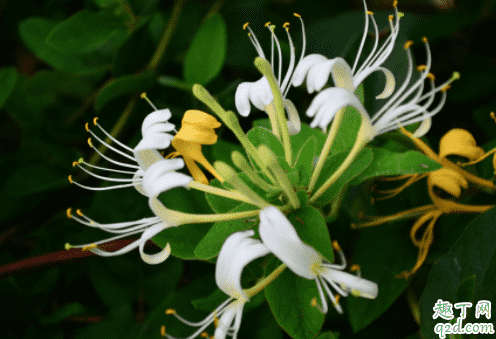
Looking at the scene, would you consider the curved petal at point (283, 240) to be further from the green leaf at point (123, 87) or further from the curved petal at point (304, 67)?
the green leaf at point (123, 87)

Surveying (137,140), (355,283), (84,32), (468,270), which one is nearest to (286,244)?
(355,283)

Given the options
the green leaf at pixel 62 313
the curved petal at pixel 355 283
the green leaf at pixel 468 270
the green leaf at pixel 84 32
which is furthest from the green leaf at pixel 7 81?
the green leaf at pixel 468 270

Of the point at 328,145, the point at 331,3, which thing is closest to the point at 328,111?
the point at 328,145

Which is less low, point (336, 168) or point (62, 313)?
point (336, 168)

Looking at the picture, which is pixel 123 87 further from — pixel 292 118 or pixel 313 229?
pixel 313 229

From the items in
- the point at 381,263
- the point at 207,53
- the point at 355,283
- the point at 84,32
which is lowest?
the point at 381,263

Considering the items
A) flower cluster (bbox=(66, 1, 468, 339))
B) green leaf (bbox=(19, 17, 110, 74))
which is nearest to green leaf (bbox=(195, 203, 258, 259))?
flower cluster (bbox=(66, 1, 468, 339))
